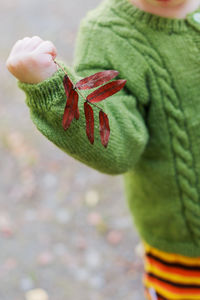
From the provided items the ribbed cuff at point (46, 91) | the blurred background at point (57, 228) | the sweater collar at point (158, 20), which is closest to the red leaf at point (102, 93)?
the ribbed cuff at point (46, 91)

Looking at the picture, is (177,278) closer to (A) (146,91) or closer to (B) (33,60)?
(A) (146,91)

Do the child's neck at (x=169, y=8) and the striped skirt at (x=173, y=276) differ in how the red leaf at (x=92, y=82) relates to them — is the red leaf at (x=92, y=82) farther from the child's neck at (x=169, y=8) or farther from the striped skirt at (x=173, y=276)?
the striped skirt at (x=173, y=276)

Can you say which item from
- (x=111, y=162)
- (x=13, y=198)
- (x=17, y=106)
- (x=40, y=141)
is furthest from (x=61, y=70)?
(x=17, y=106)

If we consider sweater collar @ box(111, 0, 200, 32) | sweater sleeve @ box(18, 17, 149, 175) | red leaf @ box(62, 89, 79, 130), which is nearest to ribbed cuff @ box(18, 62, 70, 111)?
sweater sleeve @ box(18, 17, 149, 175)

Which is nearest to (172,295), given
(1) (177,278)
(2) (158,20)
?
(1) (177,278)

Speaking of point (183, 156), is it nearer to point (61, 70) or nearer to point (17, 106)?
point (61, 70)

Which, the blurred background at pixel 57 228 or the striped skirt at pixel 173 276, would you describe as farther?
the blurred background at pixel 57 228
